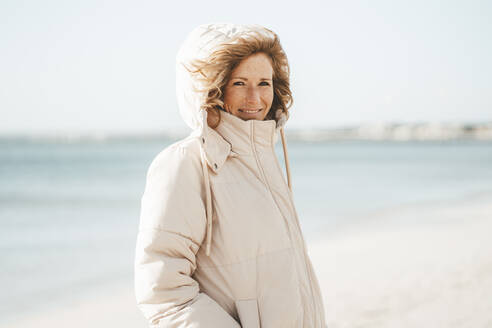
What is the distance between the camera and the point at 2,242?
321 inches

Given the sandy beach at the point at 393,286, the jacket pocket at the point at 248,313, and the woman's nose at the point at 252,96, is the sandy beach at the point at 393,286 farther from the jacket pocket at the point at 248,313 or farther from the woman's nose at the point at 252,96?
the woman's nose at the point at 252,96

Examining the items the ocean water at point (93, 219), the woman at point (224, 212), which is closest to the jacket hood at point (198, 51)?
the woman at point (224, 212)

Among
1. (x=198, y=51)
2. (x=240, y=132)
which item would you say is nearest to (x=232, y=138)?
(x=240, y=132)

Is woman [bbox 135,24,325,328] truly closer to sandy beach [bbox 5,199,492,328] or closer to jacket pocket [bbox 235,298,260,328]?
jacket pocket [bbox 235,298,260,328]

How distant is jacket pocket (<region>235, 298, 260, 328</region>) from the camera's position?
1.49 m

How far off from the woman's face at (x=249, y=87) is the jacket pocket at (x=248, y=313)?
1.97ft

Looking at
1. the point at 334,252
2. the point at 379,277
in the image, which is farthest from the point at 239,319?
the point at 334,252

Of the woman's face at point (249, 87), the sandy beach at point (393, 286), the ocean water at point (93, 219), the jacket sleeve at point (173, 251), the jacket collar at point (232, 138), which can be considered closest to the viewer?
the jacket sleeve at point (173, 251)

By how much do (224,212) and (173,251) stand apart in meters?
0.19

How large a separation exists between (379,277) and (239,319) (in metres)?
4.23

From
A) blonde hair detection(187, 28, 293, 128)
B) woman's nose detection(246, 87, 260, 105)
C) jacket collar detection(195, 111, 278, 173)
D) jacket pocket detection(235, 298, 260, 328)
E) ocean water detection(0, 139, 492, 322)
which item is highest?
blonde hair detection(187, 28, 293, 128)

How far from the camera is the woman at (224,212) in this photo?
4.67 feet

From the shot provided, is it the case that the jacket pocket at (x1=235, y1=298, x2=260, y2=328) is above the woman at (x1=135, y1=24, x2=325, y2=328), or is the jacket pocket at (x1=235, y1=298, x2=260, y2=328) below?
below

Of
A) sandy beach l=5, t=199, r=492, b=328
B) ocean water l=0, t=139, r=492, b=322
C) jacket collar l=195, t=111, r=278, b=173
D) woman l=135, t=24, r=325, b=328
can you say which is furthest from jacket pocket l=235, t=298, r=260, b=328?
ocean water l=0, t=139, r=492, b=322
